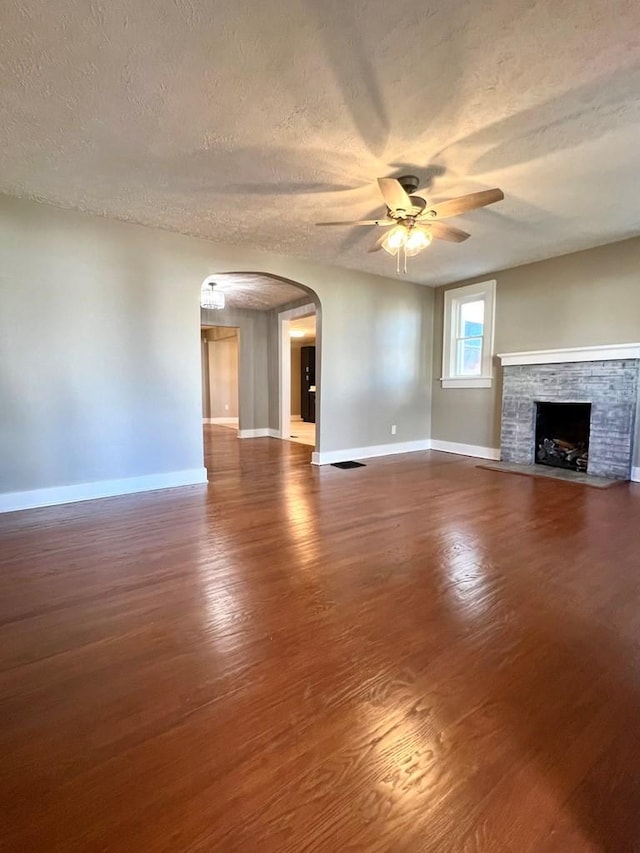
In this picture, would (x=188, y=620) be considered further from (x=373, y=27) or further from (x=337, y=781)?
(x=373, y=27)

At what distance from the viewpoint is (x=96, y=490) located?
3723 mm

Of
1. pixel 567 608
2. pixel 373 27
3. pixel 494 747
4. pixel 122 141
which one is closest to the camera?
pixel 494 747

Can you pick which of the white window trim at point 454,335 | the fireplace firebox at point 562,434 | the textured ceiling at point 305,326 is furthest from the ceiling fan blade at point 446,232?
the textured ceiling at point 305,326

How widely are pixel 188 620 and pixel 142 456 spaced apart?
2.51 m

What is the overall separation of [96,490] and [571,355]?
5.24 m

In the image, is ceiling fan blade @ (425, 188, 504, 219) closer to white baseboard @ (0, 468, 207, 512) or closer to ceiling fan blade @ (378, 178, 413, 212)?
ceiling fan blade @ (378, 178, 413, 212)

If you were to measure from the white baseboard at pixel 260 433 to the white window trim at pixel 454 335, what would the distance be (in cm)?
349

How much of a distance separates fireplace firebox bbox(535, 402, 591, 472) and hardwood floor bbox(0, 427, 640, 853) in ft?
7.79

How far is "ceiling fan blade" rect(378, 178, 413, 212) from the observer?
2436 mm

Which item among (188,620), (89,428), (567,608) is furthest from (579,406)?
(89,428)

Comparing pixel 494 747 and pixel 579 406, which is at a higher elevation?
pixel 579 406

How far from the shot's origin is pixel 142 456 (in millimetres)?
3957

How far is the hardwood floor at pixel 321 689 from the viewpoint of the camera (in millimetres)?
970

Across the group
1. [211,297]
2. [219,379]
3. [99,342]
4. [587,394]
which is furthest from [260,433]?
[587,394]
